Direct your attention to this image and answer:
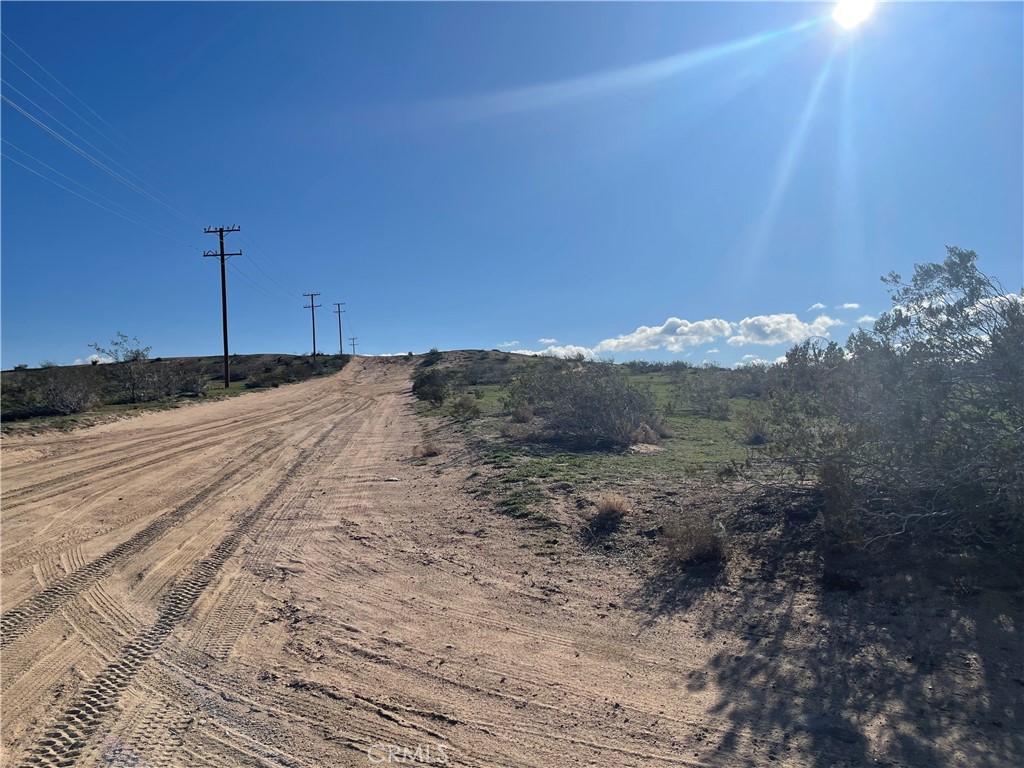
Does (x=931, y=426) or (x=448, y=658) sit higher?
(x=931, y=426)

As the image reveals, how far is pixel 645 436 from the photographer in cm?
1492

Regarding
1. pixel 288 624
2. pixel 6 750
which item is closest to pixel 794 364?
pixel 288 624

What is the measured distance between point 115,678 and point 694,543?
568cm

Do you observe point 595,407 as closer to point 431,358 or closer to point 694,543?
point 694,543

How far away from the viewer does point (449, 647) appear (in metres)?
4.82

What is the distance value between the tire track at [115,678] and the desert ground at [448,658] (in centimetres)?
2

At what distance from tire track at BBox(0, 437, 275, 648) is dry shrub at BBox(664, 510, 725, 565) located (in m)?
6.53

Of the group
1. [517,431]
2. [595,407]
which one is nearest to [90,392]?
[517,431]

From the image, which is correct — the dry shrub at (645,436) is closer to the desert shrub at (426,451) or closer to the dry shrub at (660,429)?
the dry shrub at (660,429)

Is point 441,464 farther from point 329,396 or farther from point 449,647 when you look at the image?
point 329,396

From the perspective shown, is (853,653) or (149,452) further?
(149,452)

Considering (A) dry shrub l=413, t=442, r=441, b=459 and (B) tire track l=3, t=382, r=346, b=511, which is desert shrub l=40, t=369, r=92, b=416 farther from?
(A) dry shrub l=413, t=442, r=441, b=459

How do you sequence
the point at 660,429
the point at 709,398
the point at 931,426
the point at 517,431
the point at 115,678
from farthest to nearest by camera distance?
1. the point at 709,398
2. the point at 517,431
3. the point at 660,429
4. the point at 931,426
5. the point at 115,678

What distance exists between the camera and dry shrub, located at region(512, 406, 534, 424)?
18266 mm
